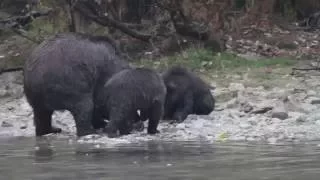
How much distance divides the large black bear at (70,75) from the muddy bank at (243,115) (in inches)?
18.7

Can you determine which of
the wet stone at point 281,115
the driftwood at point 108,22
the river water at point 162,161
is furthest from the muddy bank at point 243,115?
the driftwood at point 108,22

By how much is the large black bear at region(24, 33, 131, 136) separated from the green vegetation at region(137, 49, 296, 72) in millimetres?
3834

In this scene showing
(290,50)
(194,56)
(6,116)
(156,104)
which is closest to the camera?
(156,104)

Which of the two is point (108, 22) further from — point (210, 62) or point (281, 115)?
point (281, 115)

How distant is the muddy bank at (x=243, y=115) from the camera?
8727 millimetres

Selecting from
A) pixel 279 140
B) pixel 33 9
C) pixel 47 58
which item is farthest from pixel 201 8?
pixel 279 140

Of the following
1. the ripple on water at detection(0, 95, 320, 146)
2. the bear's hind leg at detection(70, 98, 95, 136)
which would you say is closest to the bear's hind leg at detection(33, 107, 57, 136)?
the ripple on water at detection(0, 95, 320, 146)

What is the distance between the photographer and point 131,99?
9.07 metres

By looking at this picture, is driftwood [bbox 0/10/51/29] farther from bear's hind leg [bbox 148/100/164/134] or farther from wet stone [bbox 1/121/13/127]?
bear's hind leg [bbox 148/100/164/134]

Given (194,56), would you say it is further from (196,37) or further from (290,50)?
(290,50)

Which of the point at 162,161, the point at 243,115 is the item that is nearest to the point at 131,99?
the point at 243,115

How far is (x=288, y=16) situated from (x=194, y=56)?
14.8ft

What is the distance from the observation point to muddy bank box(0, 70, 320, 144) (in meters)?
8.73

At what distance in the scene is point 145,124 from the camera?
10.1 metres
